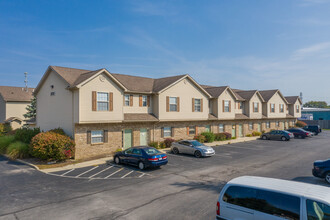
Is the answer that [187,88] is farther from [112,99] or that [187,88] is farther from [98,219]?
[98,219]

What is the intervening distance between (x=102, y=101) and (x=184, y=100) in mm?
10687

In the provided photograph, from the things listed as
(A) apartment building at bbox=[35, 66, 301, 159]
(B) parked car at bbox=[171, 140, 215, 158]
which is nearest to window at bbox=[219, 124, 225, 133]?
(A) apartment building at bbox=[35, 66, 301, 159]

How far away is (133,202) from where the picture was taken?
973cm

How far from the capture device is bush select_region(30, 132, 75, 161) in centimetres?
1722

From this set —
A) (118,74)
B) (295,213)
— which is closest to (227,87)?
(118,74)

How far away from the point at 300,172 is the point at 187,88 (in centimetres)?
1568

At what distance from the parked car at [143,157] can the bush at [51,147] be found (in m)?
4.82

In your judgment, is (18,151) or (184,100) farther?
(184,100)

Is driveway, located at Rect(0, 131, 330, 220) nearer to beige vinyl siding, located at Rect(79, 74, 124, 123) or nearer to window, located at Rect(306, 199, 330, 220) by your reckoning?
window, located at Rect(306, 199, 330, 220)

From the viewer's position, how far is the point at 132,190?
1139 centimetres

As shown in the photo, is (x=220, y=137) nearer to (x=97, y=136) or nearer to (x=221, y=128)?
(x=221, y=128)

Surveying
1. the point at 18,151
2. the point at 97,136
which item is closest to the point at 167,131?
the point at 97,136

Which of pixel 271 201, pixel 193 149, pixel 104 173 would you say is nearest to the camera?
pixel 271 201

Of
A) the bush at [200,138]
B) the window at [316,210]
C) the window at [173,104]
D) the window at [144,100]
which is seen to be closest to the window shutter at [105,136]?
the window at [144,100]
